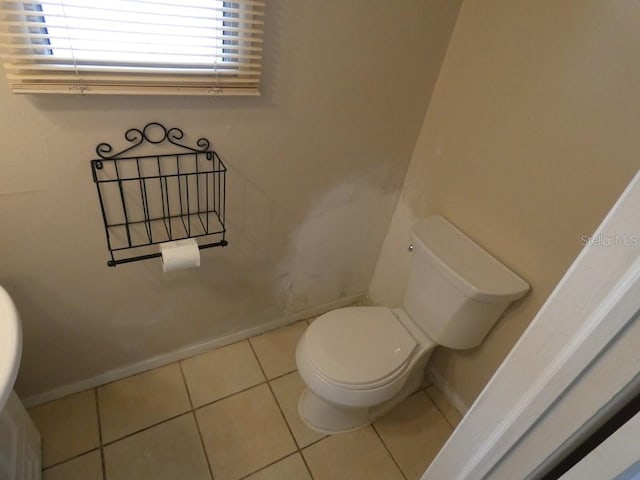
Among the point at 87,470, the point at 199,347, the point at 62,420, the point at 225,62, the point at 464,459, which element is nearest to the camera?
the point at 464,459

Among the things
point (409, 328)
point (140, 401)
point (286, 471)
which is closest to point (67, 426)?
point (140, 401)

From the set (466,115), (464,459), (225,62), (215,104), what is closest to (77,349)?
(215,104)

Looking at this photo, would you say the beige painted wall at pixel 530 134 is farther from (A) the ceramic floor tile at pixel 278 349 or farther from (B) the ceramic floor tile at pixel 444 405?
(A) the ceramic floor tile at pixel 278 349

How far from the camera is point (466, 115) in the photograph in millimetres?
1387

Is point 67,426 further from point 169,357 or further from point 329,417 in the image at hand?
point 329,417

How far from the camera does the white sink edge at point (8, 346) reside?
682 millimetres

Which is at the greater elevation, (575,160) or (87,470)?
(575,160)

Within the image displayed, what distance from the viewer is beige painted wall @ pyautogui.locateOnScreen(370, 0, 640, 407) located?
3.30 feet

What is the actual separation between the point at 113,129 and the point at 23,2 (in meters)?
0.32

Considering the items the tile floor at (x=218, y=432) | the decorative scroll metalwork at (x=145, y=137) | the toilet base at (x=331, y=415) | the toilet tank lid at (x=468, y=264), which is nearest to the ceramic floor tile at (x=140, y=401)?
the tile floor at (x=218, y=432)

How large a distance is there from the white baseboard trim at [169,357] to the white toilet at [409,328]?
47cm

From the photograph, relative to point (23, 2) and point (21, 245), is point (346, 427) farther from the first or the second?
point (23, 2)

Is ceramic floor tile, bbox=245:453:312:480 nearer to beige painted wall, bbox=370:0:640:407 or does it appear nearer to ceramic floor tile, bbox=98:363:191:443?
ceramic floor tile, bbox=98:363:191:443

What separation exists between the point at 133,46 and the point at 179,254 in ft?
1.98
